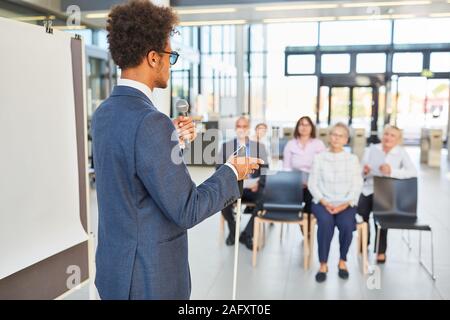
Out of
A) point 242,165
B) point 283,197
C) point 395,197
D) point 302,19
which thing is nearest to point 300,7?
point 302,19

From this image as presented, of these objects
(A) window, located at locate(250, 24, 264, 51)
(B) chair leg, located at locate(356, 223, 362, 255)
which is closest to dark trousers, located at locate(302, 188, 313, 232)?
(B) chair leg, located at locate(356, 223, 362, 255)

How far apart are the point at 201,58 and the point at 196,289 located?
49.1 feet

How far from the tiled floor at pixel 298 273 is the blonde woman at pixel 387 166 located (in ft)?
1.76

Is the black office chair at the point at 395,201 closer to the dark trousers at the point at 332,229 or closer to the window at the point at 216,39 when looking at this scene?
the dark trousers at the point at 332,229

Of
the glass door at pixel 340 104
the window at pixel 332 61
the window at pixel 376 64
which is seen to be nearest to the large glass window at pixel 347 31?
the glass door at pixel 340 104

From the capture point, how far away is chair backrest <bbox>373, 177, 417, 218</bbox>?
3.93 metres

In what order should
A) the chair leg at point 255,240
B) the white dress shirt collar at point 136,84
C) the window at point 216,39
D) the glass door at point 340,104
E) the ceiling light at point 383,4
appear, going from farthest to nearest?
1. the window at point 216,39
2. the glass door at point 340,104
3. the chair leg at point 255,240
4. the ceiling light at point 383,4
5. the white dress shirt collar at point 136,84

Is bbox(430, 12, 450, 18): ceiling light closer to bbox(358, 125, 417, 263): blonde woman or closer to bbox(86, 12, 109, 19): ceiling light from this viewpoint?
bbox(358, 125, 417, 263): blonde woman

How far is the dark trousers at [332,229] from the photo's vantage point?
3.74 m

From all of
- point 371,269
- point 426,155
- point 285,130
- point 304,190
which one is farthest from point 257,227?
point 426,155

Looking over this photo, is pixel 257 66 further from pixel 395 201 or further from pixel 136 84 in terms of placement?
pixel 136 84

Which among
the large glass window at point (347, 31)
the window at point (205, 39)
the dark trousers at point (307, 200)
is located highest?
the window at point (205, 39)

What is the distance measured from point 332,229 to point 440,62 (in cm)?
165
